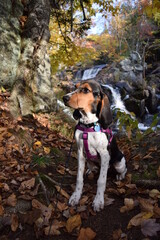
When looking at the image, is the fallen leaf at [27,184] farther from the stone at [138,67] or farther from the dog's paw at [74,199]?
the stone at [138,67]

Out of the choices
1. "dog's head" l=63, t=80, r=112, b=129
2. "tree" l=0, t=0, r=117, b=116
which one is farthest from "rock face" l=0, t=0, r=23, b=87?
"dog's head" l=63, t=80, r=112, b=129

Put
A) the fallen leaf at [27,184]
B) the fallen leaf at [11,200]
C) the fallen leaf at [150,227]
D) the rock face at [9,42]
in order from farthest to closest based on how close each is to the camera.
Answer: the rock face at [9,42] < the fallen leaf at [27,184] < the fallen leaf at [11,200] < the fallen leaf at [150,227]

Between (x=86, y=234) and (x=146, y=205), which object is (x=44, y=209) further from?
(x=146, y=205)

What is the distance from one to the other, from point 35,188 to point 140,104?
570 inches

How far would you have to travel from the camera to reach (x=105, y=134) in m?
2.64

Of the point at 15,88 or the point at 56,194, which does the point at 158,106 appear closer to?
the point at 15,88

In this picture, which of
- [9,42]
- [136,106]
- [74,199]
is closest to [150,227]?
[74,199]

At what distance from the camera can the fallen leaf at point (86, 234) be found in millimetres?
1976

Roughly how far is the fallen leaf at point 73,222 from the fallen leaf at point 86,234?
12 cm

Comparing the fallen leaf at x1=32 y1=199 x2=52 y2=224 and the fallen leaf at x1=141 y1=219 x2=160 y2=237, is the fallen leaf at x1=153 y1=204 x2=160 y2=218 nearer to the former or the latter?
the fallen leaf at x1=141 y1=219 x2=160 y2=237

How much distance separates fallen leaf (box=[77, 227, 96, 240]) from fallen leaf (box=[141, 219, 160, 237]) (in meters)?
0.54

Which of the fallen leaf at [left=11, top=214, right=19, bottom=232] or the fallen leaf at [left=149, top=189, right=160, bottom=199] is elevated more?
the fallen leaf at [left=11, top=214, right=19, bottom=232]

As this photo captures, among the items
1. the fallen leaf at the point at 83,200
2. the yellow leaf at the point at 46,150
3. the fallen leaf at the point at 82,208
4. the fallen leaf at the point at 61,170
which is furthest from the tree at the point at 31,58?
the fallen leaf at the point at 82,208

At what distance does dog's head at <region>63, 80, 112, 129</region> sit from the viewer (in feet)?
8.26
